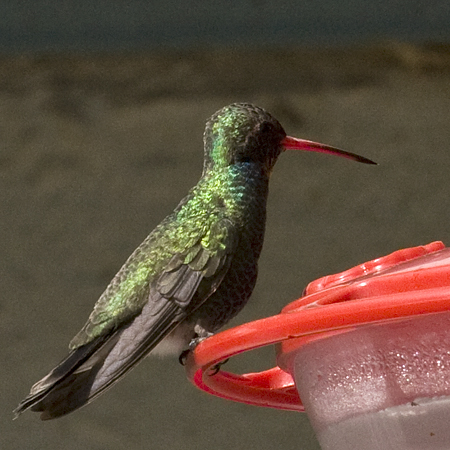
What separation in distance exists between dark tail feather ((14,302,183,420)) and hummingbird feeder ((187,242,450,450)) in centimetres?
20

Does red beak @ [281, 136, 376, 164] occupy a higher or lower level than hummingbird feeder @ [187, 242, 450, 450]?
higher

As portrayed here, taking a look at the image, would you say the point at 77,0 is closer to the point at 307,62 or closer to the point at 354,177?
the point at 307,62

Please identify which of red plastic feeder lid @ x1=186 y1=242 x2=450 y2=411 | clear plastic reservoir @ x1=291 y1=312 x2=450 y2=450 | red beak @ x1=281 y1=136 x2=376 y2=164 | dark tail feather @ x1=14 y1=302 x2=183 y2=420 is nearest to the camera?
red plastic feeder lid @ x1=186 y1=242 x2=450 y2=411

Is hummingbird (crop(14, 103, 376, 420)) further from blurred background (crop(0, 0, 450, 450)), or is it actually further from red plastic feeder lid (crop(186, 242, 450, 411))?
blurred background (crop(0, 0, 450, 450))

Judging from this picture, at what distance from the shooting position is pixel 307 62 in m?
3.09

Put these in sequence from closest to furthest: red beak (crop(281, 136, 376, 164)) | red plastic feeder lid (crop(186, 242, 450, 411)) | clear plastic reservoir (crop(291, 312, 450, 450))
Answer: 1. red plastic feeder lid (crop(186, 242, 450, 411))
2. clear plastic reservoir (crop(291, 312, 450, 450))
3. red beak (crop(281, 136, 376, 164))

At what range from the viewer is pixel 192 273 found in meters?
1.58

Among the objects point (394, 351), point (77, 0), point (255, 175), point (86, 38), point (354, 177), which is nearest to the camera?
point (394, 351)

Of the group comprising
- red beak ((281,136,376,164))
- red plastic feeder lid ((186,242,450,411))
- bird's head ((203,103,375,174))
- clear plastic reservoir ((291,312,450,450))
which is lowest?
clear plastic reservoir ((291,312,450,450))

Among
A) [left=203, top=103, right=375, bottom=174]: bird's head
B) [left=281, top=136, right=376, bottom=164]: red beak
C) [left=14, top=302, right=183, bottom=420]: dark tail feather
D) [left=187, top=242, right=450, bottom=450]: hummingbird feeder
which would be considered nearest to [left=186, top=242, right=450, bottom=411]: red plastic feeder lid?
[left=187, top=242, right=450, bottom=450]: hummingbird feeder

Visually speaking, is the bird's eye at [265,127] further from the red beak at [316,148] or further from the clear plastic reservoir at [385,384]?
the clear plastic reservoir at [385,384]

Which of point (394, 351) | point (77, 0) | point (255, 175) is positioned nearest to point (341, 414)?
point (394, 351)

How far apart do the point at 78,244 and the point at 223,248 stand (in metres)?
1.53

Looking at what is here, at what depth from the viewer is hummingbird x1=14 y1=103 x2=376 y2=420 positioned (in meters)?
1.46
